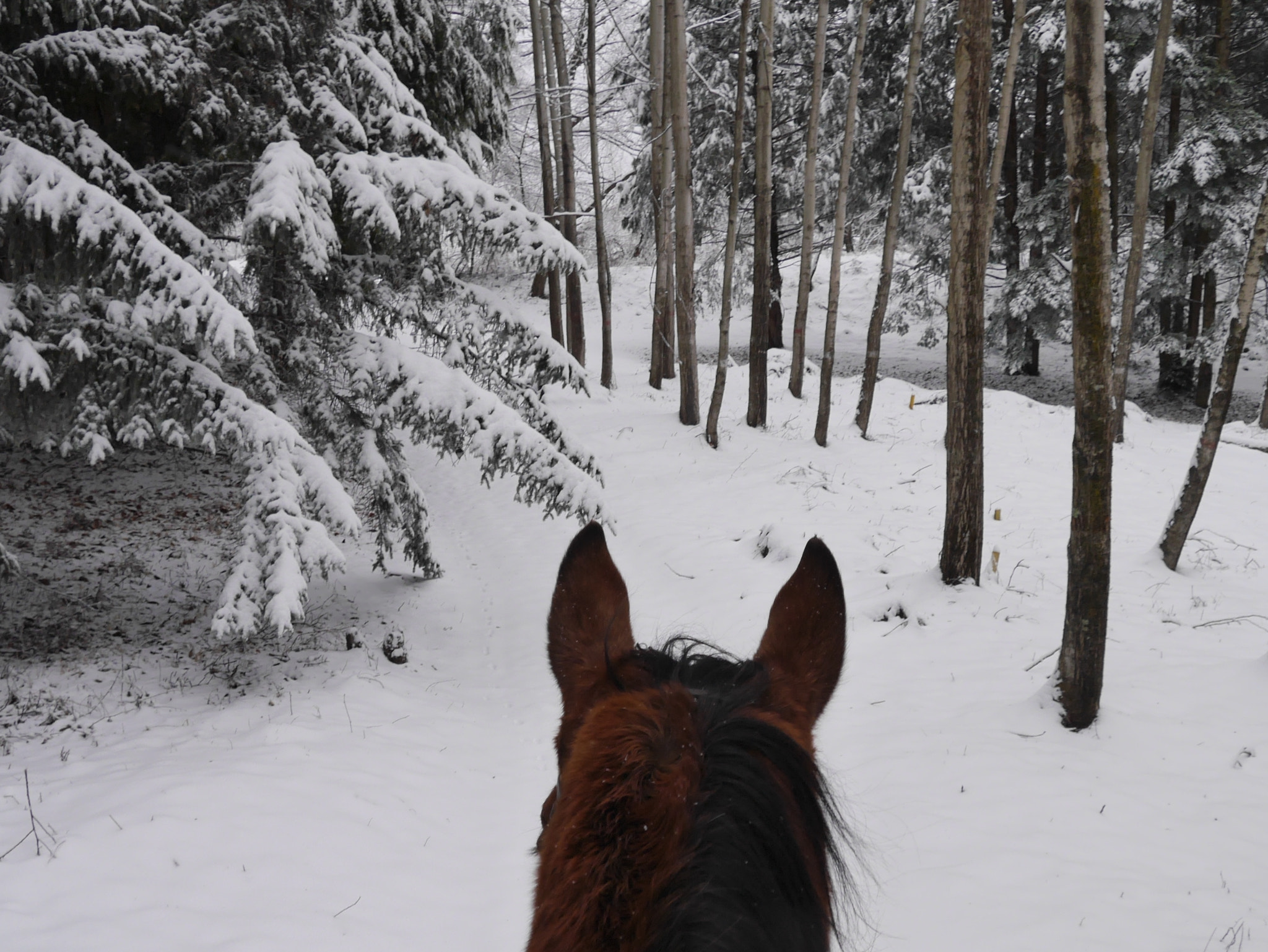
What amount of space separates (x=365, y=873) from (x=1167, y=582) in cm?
764

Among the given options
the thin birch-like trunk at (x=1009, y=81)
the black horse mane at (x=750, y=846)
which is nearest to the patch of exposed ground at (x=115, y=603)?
the black horse mane at (x=750, y=846)

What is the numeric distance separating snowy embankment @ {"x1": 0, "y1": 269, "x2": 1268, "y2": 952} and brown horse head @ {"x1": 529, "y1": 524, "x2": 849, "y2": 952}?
0.62 m

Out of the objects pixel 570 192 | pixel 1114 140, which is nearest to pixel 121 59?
pixel 570 192

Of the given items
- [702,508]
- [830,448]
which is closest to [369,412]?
[702,508]

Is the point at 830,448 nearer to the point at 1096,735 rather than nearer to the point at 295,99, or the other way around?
the point at 1096,735

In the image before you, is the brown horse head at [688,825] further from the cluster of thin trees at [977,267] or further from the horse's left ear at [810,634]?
the cluster of thin trees at [977,267]

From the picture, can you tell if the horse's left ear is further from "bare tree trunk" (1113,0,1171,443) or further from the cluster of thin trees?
"bare tree trunk" (1113,0,1171,443)

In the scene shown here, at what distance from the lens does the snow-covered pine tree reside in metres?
4.77

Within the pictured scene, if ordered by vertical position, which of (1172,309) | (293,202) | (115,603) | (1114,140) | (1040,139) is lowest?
(115,603)

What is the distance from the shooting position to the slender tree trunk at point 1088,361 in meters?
3.95

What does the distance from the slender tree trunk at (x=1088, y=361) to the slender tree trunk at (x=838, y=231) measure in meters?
8.22

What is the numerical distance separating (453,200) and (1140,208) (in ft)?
41.0

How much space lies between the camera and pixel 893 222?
12320 mm

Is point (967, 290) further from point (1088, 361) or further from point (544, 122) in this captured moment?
point (544, 122)
